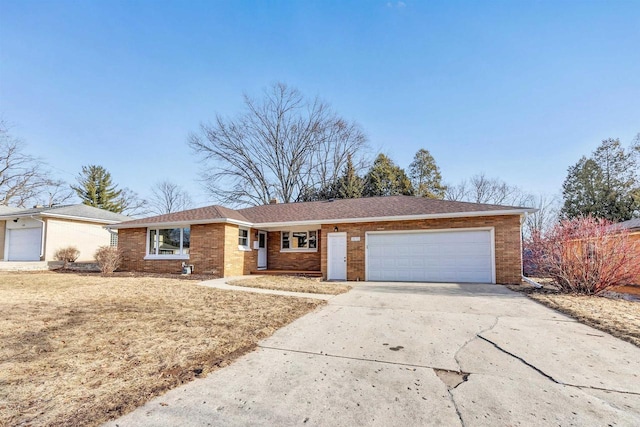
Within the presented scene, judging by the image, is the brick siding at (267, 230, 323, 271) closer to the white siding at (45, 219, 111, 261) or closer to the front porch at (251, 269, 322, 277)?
the front porch at (251, 269, 322, 277)

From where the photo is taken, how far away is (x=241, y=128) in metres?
28.7

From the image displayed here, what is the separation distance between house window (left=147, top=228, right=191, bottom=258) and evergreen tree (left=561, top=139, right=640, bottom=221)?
29.4 meters

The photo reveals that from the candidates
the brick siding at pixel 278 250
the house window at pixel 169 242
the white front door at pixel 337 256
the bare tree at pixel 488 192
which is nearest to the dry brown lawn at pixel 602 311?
the brick siding at pixel 278 250

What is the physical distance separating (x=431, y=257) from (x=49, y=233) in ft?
70.5

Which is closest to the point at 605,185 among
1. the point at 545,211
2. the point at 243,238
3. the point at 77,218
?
the point at 545,211

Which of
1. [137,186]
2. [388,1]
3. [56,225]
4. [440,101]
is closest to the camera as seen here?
[388,1]

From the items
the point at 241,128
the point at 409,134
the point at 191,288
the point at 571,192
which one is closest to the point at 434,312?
the point at 191,288

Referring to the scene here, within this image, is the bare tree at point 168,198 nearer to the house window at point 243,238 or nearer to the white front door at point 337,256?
the house window at point 243,238

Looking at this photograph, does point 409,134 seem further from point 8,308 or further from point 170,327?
point 8,308

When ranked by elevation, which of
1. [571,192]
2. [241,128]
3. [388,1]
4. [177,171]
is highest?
[241,128]

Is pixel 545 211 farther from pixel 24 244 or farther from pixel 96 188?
A: pixel 96 188

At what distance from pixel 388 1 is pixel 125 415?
13.1m

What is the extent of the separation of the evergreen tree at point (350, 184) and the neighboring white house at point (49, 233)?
18.1 m

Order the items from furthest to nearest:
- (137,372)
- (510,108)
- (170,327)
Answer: (510,108) < (170,327) < (137,372)
